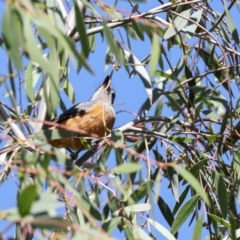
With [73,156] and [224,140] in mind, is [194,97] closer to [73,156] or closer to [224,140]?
[224,140]

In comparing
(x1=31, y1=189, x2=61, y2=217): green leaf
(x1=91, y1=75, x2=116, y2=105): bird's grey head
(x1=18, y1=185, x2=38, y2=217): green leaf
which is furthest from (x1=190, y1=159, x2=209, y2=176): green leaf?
(x1=91, y1=75, x2=116, y2=105): bird's grey head

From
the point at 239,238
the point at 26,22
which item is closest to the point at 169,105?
the point at 239,238

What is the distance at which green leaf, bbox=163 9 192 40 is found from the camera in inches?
120

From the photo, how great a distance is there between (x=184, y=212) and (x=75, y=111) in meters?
1.33

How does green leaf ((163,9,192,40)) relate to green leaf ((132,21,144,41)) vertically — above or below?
below

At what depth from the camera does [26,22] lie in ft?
6.17

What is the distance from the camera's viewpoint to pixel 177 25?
3.12 metres

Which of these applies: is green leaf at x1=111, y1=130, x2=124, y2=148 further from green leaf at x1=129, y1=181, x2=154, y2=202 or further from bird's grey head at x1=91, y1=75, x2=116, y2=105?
bird's grey head at x1=91, y1=75, x2=116, y2=105

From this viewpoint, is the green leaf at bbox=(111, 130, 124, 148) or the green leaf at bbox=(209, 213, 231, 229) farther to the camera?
the green leaf at bbox=(209, 213, 231, 229)

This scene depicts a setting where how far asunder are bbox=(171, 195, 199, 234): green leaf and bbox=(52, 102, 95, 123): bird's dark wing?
112 cm

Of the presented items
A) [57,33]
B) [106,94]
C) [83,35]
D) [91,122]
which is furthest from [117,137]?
[106,94]

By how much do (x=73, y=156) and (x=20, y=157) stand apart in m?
1.34

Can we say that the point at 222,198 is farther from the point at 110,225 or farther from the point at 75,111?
the point at 75,111

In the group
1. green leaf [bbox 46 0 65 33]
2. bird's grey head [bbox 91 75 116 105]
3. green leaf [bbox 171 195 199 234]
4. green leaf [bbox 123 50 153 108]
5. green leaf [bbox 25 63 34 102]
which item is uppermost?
green leaf [bbox 46 0 65 33]
